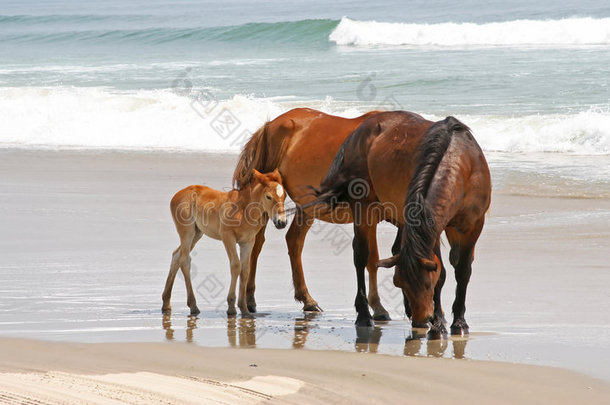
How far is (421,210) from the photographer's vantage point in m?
5.21

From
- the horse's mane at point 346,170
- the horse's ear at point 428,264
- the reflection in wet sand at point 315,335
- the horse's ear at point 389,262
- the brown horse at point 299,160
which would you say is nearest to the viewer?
the horse's ear at point 428,264

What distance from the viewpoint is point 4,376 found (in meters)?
4.38

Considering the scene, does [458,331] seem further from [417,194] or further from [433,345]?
[417,194]

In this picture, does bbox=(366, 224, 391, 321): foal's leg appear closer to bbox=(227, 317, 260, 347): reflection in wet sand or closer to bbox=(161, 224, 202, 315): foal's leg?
bbox=(227, 317, 260, 347): reflection in wet sand

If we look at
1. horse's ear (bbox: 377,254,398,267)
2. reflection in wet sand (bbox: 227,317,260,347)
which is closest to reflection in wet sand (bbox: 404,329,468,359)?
horse's ear (bbox: 377,254,398,267)

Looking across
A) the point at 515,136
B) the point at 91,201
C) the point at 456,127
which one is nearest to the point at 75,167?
the point at 91,201

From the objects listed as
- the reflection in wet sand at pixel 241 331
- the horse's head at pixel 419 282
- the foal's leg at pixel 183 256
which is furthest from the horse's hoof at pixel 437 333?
the foal's leg at pixel 183 256

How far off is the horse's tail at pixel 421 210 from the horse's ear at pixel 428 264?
0.03 m

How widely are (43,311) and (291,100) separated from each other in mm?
15574

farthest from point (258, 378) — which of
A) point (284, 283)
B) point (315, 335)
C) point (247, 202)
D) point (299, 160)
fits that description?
point (284, 283)

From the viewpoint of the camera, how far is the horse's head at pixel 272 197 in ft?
19.9

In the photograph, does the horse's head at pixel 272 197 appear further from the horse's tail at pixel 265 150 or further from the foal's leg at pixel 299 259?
the horse's tail at pixel 265 150

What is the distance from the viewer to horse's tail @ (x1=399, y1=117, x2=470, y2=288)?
511cm

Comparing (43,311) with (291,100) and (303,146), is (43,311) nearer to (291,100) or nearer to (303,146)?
(303,146)
